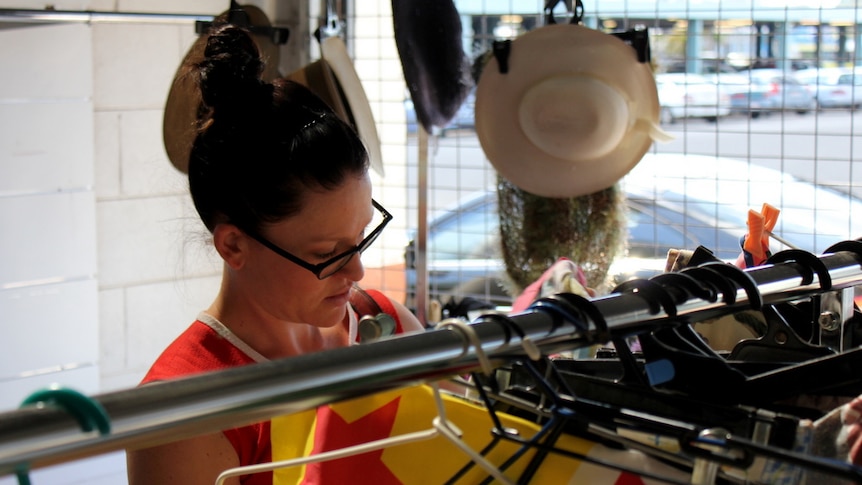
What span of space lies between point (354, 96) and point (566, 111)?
1.63 feet

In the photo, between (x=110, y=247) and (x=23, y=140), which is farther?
(x=110, y=247)

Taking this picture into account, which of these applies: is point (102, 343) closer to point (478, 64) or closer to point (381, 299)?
point (478, 64)

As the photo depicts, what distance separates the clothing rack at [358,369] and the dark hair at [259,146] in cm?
47

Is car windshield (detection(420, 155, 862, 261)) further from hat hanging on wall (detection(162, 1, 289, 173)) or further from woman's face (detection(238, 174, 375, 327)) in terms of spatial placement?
woman's face (detection(238, 174, 375, 327))

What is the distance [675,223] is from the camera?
95.0 inches

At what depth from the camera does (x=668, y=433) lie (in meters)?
0.53

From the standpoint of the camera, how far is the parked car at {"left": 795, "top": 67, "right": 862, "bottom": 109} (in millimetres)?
2246

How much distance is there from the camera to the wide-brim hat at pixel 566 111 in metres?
2.04

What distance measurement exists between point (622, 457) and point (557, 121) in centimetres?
156

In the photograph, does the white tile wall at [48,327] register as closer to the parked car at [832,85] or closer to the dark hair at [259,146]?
the dark hair at [259,146]

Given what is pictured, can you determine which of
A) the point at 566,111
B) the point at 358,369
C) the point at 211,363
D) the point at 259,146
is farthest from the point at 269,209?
the point at 566,111

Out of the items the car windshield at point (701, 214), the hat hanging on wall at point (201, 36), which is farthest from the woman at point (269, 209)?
the car windshield at point (701, 214)

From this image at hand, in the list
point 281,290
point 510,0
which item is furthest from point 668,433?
point 510,0

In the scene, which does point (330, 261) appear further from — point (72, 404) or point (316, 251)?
point (72, 404)
